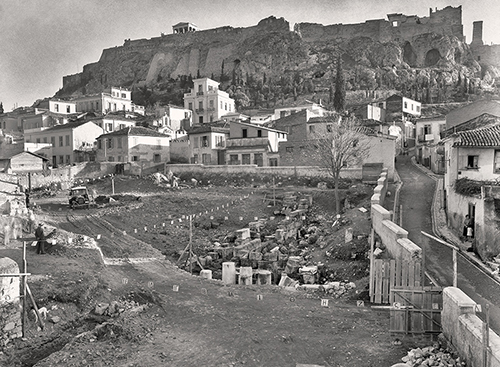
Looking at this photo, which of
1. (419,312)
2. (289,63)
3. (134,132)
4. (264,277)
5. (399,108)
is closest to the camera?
(419,312)

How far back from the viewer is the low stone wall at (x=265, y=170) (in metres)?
38.7

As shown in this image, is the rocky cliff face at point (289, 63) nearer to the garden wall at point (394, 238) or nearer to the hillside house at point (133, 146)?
the hillside house at point (133, 146)

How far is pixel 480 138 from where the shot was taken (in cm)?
2272

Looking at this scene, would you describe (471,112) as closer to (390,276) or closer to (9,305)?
(390,276)

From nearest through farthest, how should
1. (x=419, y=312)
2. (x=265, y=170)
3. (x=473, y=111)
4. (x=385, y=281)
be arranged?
(x=419, y=312), (x=385, y=281), (x=473, y=111), (x=265, y=170)

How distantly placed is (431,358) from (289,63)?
10614 cm

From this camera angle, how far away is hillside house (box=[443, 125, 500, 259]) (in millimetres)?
20016

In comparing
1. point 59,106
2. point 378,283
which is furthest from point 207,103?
point 378,283

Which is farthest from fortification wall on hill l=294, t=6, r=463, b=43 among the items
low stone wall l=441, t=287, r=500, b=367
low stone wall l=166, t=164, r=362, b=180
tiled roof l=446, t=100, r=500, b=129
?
low stone wall l=441, t=287, r=500, b=367

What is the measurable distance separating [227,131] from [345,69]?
60.9 meters

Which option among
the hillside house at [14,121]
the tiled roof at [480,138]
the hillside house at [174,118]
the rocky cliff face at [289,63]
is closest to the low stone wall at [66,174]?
the hillside house at [174,118]

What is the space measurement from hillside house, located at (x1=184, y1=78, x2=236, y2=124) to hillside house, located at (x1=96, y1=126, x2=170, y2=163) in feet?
78.7

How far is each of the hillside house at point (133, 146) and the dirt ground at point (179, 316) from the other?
30414 millimetres

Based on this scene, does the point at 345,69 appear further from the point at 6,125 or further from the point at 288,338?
the point at 288,338
